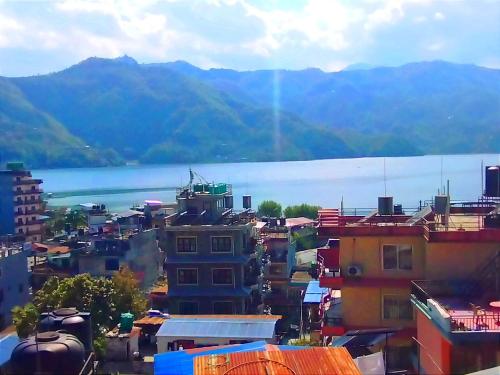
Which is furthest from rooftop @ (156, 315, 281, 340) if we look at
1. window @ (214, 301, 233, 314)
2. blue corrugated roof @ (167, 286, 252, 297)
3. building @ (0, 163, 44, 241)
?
building @ (0, 163, 44, 241)

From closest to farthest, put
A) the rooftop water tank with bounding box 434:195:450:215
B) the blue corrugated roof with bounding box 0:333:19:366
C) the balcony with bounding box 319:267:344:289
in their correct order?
the balcony with bounding box 319:267:344:289 < the rooftop water tank with bounding box 434:195:450:215 < the blue corrugated roof with bounding box 0:333:19:366

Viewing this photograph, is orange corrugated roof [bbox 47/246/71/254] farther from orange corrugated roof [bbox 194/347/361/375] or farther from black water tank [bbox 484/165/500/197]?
orange corrugated roof [bbox 194/347/361/375]

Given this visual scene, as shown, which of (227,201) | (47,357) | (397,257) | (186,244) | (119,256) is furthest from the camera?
(119,256)

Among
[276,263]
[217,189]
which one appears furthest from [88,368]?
[276,263]

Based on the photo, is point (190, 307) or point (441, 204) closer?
point (441, 204)

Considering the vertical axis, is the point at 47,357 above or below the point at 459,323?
below

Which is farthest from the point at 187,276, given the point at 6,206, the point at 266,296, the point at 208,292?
the point at 6,206

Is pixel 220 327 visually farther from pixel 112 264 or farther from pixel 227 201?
pixel 112 264
